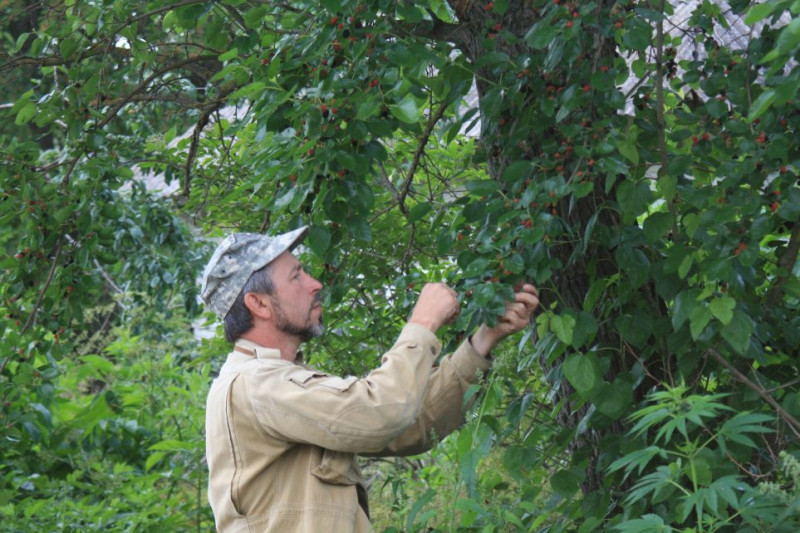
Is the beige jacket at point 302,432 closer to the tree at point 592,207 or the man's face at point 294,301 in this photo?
the man's face at point 294,301

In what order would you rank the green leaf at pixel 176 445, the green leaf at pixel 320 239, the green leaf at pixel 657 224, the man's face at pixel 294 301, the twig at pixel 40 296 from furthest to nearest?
the green leaf at pixel 176 445
the twig at pixel 40 296
the green leaf at pixel 320 239
the man's face at pixel 294 301
the green leaf at pixel 657 224

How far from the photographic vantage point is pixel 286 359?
3117 mm

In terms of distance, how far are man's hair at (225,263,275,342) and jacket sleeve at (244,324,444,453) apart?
32 cm

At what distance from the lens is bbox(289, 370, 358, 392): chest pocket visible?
9.06 ft

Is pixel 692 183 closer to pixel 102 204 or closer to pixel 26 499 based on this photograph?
pixel 102 204

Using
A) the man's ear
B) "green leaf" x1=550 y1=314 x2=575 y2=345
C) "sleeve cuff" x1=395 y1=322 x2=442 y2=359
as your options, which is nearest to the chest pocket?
"sleeve cuff" x1=395 y1=322 x2=442 y2=359

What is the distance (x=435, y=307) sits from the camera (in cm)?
294

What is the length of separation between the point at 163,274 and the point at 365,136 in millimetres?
5278

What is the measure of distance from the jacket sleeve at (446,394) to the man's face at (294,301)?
0.36 meters

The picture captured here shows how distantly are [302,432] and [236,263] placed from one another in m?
0.61

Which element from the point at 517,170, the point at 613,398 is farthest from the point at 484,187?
the point at 613,398

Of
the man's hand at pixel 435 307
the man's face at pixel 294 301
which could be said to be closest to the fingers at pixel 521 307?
the man's hand at pixel 435 307

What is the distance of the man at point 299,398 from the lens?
2750 millimetres

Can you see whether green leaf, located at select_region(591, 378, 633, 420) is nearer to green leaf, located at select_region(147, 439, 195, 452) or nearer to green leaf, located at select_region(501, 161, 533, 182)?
green leaf, located at select_region(501, 161, 533, 182)
